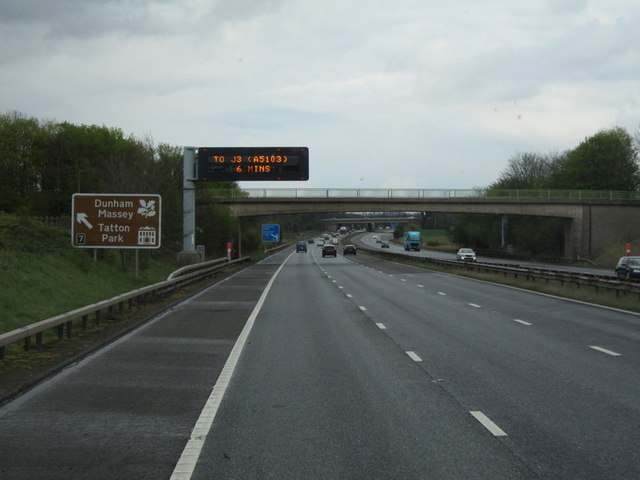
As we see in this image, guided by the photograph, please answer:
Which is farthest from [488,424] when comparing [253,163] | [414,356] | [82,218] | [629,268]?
[253,163]

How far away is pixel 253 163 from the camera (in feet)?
143

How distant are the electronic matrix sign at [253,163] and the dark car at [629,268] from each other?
1906 centimetres

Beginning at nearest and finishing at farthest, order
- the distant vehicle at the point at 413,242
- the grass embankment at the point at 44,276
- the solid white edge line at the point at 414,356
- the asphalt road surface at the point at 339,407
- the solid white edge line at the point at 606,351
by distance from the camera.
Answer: the asphalt road surface at the point at 339,407 < the solid white edge line at the point at 414,356 < the solid white edge line at the point at 606,351 < the grass embankment at the point at 44,276 < the distant vehicle at the point at 413,242

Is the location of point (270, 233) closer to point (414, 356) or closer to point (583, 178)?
point (583, 178)

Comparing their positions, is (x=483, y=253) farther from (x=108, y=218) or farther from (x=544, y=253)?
(x=108, y=218)

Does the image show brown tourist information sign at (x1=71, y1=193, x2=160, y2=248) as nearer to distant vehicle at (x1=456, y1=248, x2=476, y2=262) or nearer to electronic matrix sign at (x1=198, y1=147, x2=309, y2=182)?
electronic matrix sign at (x1=198, y1=147, x2=309, y2=182)

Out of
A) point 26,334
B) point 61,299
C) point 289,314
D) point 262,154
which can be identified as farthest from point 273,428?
point 262,154

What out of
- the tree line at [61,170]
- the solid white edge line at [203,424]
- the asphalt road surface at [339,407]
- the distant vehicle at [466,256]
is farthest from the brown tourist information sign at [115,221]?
Answer: the distant vehicle at [466,256]

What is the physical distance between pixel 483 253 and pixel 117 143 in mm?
53713

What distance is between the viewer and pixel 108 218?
26891 mm

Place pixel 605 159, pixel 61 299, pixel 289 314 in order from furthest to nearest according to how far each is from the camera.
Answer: pixel 605 159, pixel 61 299, pixel 289 314

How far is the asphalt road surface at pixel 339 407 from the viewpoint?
6.02m

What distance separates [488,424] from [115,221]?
2192cm

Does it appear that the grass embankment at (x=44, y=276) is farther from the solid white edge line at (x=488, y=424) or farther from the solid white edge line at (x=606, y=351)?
the solid white edge line at (x=606, y=351)
